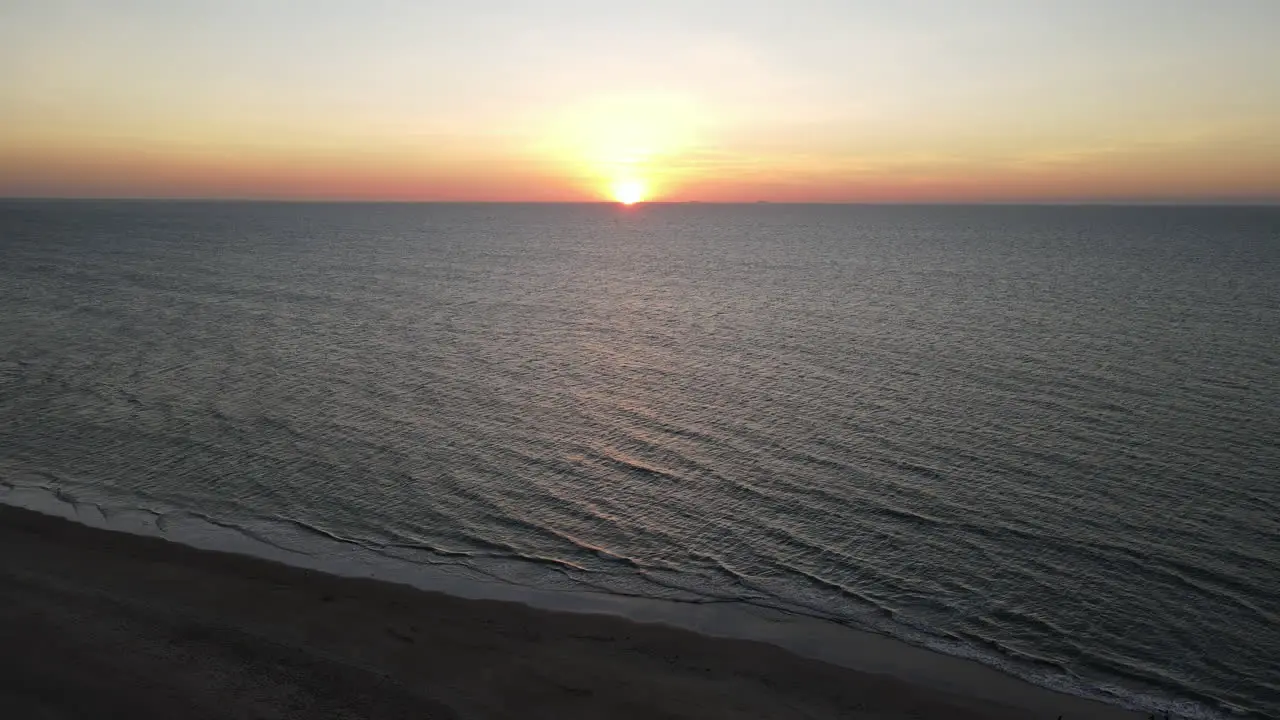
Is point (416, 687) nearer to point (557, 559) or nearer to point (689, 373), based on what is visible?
point (557, 559)

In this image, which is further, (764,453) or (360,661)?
(764,453)

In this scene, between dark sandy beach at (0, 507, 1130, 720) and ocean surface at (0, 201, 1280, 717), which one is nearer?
dark sandy beach at (0, 507, 1130, 720)

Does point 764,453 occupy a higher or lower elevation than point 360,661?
higher

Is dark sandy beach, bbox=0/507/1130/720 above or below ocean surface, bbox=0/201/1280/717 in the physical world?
below

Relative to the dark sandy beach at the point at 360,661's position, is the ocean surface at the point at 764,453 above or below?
above
